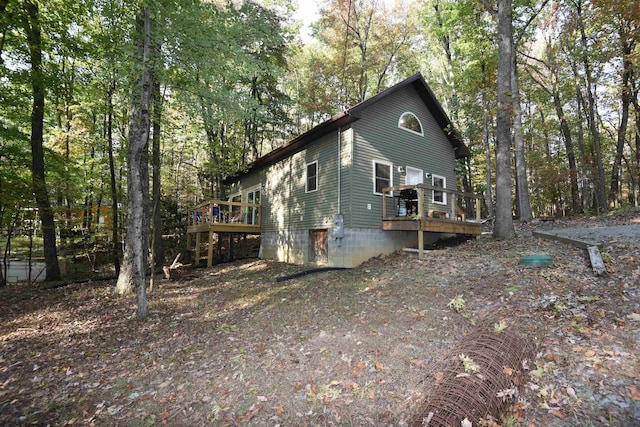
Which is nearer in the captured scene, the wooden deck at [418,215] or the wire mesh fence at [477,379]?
the wire mesh fence at [477,379]

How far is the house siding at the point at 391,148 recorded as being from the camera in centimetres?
1049

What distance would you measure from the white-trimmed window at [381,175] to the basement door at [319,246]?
2.41 m

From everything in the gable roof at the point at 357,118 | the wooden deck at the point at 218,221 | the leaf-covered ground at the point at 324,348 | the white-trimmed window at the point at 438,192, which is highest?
the gable roof at the point at 357,118

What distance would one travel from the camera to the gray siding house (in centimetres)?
1038

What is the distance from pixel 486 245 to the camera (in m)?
9.98

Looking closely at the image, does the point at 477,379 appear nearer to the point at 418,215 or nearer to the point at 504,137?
the point at 418,215

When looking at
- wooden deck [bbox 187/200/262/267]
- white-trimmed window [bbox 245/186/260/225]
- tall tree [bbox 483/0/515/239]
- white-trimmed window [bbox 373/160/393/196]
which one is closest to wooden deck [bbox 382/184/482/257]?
white-trimmed window [bbox 373/160/393/196]

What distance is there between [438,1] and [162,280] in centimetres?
2083

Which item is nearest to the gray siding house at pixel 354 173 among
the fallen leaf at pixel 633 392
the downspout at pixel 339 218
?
the downspout at pixel 339 218

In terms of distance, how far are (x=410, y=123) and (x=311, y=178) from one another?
4.64 meters

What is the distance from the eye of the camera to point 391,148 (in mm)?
11695

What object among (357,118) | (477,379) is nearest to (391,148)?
(357,118)

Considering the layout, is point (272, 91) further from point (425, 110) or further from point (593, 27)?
point (593, 27)

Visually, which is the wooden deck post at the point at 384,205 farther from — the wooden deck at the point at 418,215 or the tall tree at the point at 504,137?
the tall tree at the point at 504,137
